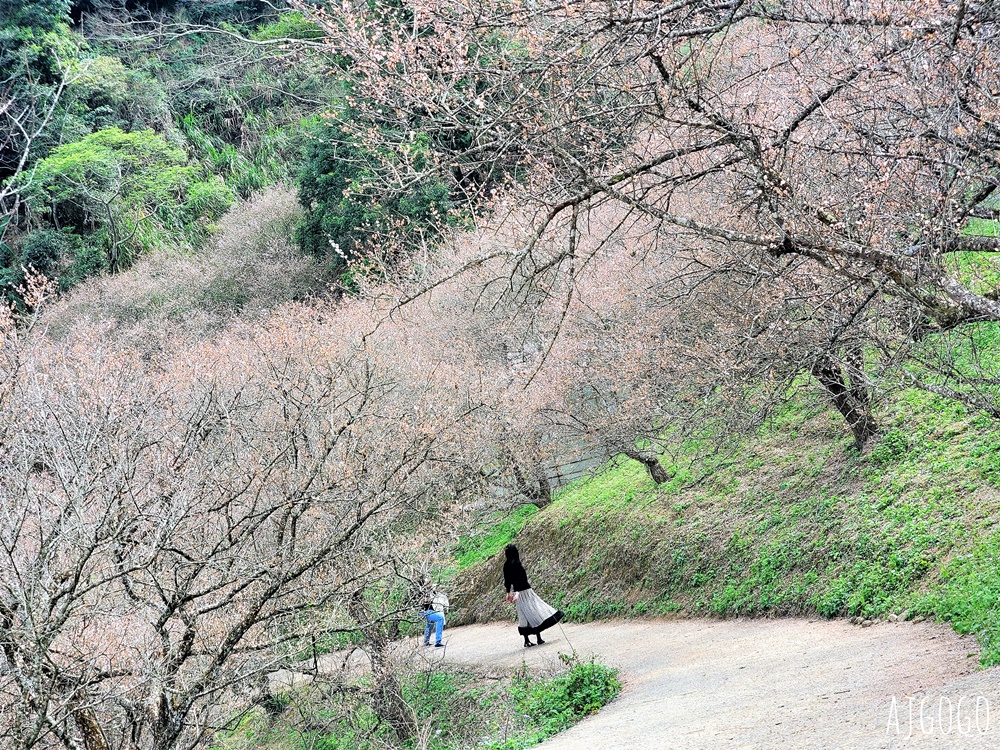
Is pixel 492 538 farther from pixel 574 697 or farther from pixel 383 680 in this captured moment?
pixel 574 697

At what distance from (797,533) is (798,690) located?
17.7ft

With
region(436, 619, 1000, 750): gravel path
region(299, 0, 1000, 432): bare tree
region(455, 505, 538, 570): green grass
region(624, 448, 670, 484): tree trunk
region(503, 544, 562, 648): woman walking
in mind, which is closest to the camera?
region(299, 0, 1000, 432): bare tree

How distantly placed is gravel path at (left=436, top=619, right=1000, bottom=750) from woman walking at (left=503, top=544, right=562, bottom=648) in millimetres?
1203

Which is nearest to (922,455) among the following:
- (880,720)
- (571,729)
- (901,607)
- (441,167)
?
(901,607)

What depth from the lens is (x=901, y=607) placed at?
9.18 m

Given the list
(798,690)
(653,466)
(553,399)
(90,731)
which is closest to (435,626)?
(653,466)

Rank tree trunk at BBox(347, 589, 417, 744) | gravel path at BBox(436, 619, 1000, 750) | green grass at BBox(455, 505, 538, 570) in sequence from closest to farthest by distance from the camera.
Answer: gravel path at BBox(436, 619, 1000, 750)
tree trunk at BBox(347, 589, 417, 744)
green grass at BBox(455, 505, 538, 570)

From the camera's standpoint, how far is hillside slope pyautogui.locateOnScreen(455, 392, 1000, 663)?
30.9 ft

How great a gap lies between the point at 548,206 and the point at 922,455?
325 inches

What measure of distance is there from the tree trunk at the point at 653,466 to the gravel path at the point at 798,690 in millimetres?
4255

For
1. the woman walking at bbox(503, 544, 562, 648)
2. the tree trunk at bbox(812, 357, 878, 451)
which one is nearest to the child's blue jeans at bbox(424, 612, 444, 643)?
the woman walking at bbox(503, 544, 562, 648)

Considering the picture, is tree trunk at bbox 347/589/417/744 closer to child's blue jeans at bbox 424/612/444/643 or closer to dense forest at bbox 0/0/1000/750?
dense forest at bbox 0/0/1000/750

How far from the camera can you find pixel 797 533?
40.5 feet

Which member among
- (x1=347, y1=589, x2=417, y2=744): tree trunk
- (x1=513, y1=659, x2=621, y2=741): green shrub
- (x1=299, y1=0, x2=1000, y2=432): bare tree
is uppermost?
(x1=299, y1=0, x2=1000, y2=432): bare tree
